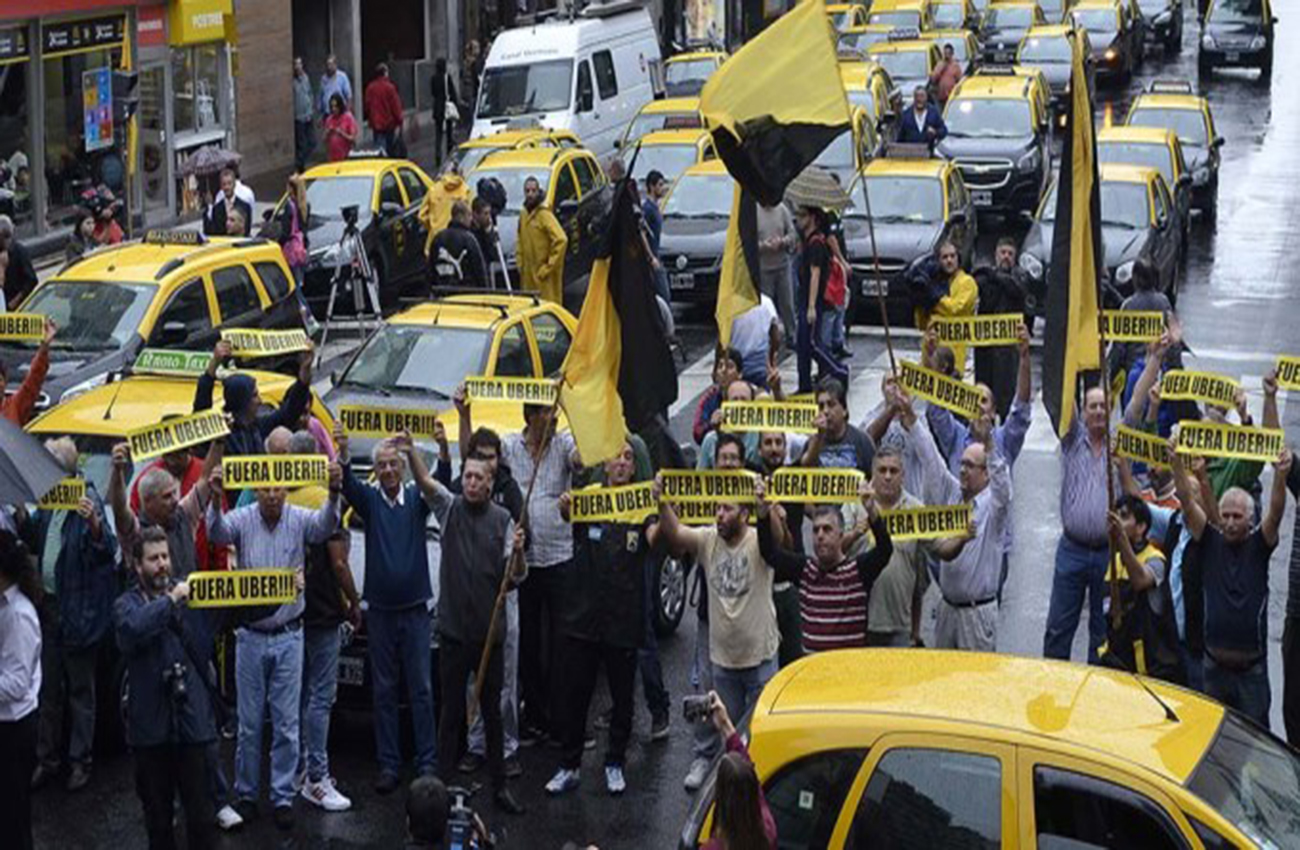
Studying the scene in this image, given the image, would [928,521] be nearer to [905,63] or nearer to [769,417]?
[769,417]

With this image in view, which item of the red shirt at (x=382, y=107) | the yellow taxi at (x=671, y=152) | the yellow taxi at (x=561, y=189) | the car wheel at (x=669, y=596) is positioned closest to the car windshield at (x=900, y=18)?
the red shirt at (x=382, y=107)

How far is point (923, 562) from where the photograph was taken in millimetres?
11828

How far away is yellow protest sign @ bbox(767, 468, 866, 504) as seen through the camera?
36.8 feet

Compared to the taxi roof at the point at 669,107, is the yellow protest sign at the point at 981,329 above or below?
above

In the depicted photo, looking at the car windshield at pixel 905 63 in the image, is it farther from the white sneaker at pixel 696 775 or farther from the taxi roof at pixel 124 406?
the white sneaker at pixel 696 775

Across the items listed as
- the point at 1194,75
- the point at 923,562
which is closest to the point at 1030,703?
the point at 923,562

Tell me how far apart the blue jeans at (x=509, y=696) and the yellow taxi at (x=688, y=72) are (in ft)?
88.7

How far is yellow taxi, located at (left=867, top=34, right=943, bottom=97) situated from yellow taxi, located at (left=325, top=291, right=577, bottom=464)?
22.8 m

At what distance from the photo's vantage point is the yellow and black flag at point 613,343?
11523 millimetres

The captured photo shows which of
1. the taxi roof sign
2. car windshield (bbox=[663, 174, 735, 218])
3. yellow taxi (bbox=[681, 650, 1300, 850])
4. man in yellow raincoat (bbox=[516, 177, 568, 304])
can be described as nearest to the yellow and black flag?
yellow taxi (bbox=[681, 650, 1300, 850])

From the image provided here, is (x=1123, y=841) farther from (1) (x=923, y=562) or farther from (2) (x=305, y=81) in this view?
(2) (x=305, y=81)

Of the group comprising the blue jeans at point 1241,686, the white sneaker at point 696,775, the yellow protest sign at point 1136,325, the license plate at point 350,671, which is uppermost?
the yellow protest sign at point 1136,325

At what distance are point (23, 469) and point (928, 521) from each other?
4.12 m

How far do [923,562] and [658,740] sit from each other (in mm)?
1911
